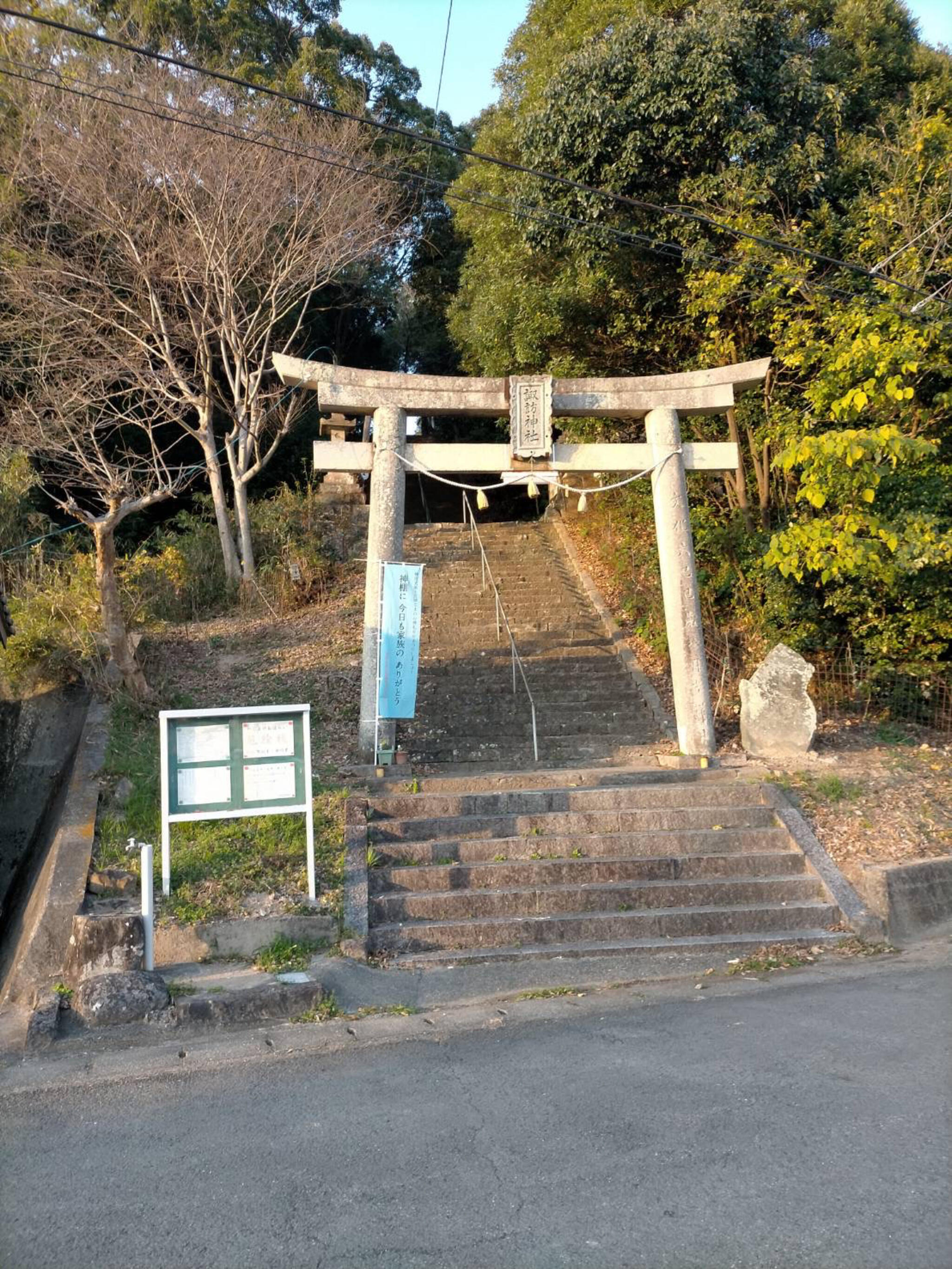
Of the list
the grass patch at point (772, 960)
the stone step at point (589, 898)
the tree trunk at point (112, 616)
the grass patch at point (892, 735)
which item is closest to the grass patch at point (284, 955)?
the stone step at point (589, 898)

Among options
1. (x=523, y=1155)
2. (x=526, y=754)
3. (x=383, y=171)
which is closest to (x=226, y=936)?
(x=523, y=1155)

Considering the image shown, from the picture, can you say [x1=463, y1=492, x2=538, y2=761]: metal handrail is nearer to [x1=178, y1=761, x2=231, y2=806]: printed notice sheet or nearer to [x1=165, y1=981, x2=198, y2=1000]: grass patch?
[x1=178, y1=761, x2=231, y2=806]: printed notice sheet

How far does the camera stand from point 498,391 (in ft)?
36.9

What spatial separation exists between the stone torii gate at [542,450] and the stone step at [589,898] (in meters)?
2.57

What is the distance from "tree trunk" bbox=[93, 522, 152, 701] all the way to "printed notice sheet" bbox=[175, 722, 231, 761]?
361 cm

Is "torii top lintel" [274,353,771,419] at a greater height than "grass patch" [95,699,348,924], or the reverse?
"torii top lintel" [274,353,771,419]

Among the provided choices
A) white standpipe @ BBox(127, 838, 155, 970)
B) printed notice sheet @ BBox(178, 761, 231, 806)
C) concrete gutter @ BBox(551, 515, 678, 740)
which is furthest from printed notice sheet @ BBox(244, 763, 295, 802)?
concrete gutter @ BBox(551, 515, 678, 740)

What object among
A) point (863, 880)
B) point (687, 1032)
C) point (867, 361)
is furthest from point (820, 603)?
point (687, 1032)

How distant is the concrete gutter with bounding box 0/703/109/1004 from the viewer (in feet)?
23.0

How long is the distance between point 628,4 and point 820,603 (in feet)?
31.5

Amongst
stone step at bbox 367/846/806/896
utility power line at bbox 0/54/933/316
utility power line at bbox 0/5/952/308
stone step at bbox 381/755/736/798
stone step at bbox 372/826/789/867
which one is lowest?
stone step at bbox 367/846/806/896

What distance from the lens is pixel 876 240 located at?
41.5 feet

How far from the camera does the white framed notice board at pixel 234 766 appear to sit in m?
7.41

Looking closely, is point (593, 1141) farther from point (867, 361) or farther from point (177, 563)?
point (177, 563)
